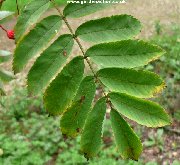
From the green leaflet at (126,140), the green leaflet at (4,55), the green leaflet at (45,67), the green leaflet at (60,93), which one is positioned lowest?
the green leaflet at (126,140)

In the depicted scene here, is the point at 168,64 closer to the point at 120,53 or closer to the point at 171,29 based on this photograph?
the point at 171,29

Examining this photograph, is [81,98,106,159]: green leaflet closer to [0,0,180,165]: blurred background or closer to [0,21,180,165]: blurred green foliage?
[0,0,180,165]: blurred background

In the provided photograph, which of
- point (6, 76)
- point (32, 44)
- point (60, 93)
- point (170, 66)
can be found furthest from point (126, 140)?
point (170, 66)

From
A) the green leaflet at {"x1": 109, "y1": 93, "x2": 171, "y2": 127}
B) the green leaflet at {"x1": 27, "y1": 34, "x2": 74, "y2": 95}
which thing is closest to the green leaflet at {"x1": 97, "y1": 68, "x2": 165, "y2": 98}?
the green leaflet at {"x1": 109, "y1": 93, "x2": 171, "y2": 127}

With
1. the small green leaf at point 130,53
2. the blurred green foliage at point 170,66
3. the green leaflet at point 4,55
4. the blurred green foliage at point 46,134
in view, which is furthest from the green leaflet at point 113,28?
the blurred green foliage at point 170,66

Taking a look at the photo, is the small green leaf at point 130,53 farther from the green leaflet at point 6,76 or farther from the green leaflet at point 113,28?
the green leaflet at point 6,76

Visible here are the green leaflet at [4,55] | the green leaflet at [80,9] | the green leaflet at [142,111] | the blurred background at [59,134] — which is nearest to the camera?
the green leaflet at [142,111]
